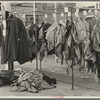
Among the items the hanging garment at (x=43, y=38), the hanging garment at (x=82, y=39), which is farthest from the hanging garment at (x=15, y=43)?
the hanging garment at (x=82, y=39)

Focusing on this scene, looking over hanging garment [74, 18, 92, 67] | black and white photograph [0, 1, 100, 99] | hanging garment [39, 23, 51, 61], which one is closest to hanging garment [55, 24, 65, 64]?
black and white photograph [0, 1, 100, 99]

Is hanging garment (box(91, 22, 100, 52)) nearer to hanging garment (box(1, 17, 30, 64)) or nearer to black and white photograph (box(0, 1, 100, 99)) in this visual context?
black and white photograph (box(0, 1, 100, 99))

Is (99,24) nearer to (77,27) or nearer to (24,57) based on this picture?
(77,27)

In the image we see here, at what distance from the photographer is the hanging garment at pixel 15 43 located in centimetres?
484

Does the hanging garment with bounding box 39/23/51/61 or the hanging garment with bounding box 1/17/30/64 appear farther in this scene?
the hanging garment with bounding box 39/23/51/61

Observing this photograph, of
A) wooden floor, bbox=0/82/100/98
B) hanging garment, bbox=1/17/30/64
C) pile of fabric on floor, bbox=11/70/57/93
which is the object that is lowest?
wooden floor, bbox=0/82/100/98

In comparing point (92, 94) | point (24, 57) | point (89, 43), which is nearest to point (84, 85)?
point (92, 94)

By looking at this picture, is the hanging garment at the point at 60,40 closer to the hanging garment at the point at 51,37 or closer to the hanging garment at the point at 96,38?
the hanging garment at the point at 51,37

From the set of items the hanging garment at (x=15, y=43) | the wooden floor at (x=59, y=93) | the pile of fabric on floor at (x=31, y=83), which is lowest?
the wooden floor at (x=59, y=93)

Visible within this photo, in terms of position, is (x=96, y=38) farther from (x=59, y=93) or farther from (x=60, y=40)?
(x=59, y=93)

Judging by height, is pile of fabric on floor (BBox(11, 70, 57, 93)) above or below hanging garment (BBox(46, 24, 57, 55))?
below

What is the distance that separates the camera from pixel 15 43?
4887 millimetres

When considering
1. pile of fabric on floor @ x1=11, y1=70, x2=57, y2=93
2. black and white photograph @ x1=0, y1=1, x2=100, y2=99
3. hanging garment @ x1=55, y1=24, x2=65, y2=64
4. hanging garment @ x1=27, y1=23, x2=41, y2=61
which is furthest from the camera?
hanging garment @ x1=27, y1=23, x2=41, y2=61

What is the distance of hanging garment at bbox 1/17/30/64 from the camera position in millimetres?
4840
